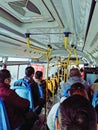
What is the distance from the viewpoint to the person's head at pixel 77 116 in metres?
1.07

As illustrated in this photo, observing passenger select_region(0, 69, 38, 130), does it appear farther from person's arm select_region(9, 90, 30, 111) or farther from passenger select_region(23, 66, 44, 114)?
passenger select_region(23, 66, 44, 114)

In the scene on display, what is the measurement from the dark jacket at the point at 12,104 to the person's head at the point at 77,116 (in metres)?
1.74

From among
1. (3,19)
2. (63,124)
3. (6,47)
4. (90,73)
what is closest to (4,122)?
(3,19)

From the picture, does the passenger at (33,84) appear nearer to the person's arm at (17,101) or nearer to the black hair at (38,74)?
the black hair at (38,74)

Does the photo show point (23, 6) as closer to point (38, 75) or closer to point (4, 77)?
point (4, 77)

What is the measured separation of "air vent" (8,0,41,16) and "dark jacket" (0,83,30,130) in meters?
0.92

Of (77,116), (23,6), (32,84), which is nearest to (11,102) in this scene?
(23,6)

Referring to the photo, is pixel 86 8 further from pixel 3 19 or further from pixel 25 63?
pixel 25 63

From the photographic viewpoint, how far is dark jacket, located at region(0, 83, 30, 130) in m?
2.79

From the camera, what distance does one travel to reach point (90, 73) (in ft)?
18.4

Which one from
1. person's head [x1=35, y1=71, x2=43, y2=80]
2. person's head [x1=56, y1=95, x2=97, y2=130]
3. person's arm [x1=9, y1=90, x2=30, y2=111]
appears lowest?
person's arm [x1=9, y1=90, x2=30, y2=111]

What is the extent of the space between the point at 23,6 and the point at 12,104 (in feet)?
3.85

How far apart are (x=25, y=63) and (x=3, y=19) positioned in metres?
4.17

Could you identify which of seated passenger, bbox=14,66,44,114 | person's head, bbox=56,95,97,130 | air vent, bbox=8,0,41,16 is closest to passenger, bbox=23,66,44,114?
seated passenger, bbox=14,66,44,114
